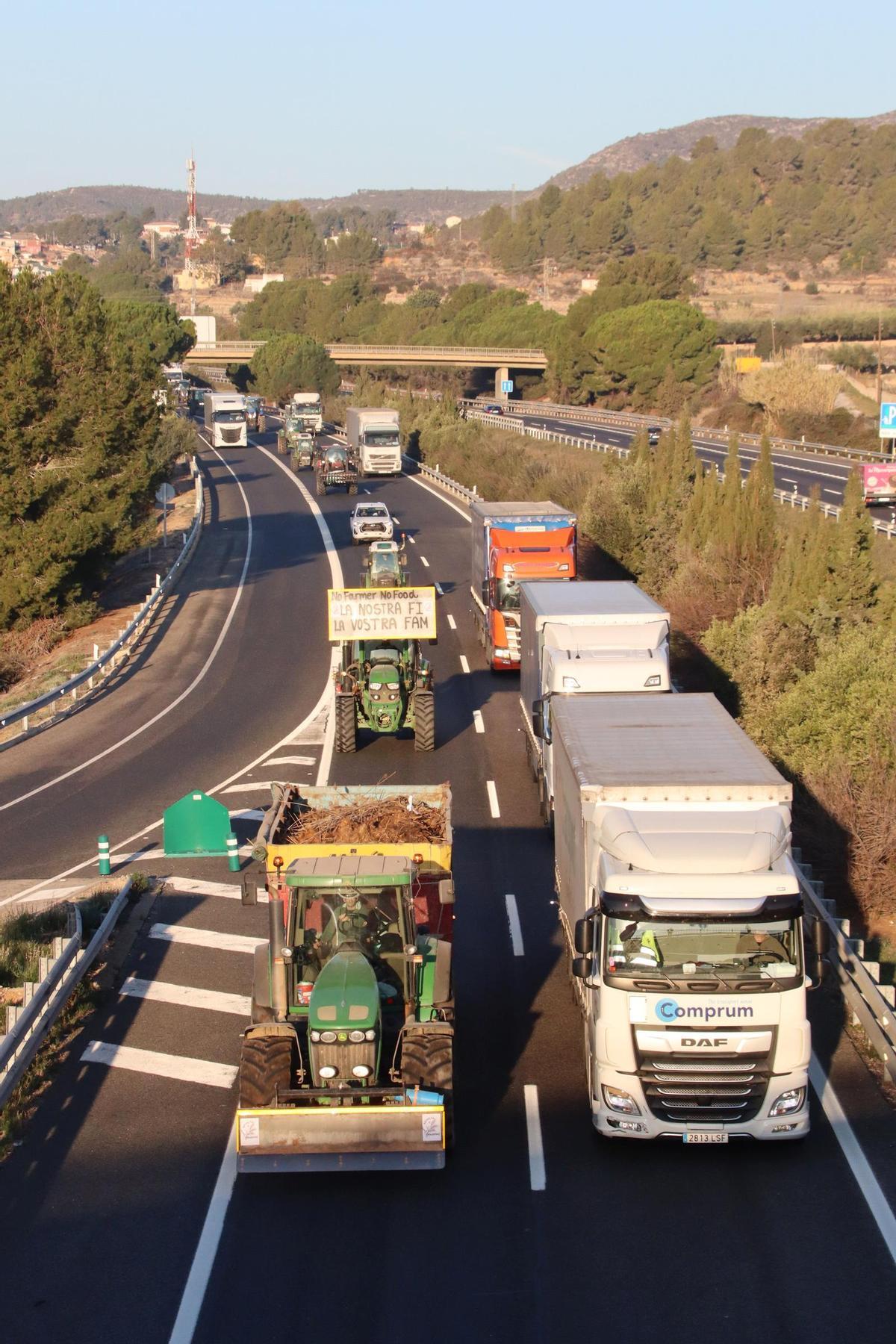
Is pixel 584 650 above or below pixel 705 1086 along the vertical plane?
above

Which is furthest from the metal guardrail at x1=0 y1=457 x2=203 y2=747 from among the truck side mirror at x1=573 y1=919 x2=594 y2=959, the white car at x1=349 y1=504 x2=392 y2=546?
the truck side mirror at x1=573 y1=919 x2=594 y2=959

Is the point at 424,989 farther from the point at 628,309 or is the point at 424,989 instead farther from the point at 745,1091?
the point at 628,309

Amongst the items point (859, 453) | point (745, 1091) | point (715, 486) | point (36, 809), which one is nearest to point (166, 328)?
point (859, 453)

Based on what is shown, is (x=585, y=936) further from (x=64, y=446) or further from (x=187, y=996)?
(x=64, y=446)

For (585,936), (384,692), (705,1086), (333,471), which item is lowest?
(384,692)

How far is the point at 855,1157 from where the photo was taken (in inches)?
480

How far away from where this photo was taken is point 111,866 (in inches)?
840

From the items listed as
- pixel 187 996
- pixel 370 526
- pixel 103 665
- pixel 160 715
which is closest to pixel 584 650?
pixel 187 996

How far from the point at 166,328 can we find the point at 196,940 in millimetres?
97640

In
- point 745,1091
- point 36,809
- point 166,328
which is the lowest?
point 36,809

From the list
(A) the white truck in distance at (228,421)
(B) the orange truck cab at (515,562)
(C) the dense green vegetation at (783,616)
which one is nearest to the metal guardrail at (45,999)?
(C) the dense green vegetation at (783,616)

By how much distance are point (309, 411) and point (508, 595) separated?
5659cm

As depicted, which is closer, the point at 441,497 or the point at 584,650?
the point at 584,650

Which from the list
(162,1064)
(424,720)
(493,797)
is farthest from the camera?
(424,720)
